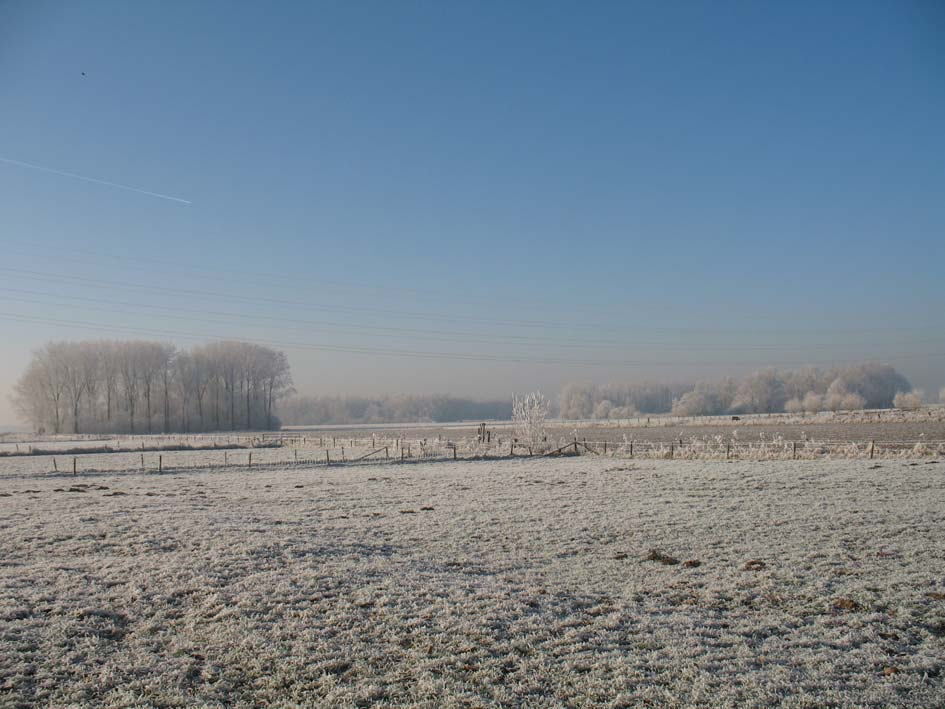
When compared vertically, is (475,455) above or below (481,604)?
below

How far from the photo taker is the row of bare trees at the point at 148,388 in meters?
109

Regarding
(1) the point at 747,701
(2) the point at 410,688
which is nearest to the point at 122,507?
(2) the point at 410,688

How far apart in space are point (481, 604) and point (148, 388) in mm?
116188

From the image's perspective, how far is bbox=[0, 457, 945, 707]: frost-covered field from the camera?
7664mm

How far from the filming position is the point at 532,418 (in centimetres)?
5397

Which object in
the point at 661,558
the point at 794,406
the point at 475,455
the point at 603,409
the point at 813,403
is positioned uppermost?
the point at 661,558

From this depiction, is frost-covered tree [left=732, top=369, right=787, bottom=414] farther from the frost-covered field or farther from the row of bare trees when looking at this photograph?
the frost-covered field

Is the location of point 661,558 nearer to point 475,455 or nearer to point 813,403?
point 475,455

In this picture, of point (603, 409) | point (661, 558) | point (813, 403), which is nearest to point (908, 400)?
point (813, 403)

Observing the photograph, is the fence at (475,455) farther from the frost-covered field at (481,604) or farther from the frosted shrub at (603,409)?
the frosted shrub at (603,409)

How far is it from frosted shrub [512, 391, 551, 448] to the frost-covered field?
104ft

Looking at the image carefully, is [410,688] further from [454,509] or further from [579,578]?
[454,509]

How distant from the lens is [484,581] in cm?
1228

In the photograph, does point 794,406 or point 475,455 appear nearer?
point 475,455
